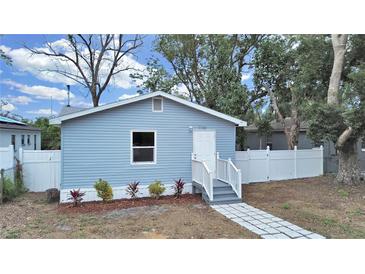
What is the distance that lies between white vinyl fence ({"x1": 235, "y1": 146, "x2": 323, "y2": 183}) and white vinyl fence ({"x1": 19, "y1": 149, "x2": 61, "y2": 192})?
642 cm

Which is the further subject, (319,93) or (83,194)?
(319,93)

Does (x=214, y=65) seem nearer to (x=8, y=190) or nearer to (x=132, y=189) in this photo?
(x=132, y=189)

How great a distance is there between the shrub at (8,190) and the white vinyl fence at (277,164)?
23.9 feet

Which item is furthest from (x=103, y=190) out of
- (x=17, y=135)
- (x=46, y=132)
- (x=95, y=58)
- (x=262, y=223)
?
(x=46, y=132)

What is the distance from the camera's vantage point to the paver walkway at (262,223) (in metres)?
4.48

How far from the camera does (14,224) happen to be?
515cm

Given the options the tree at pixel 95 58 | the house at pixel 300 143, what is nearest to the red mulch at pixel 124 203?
the house at pixel 300 143

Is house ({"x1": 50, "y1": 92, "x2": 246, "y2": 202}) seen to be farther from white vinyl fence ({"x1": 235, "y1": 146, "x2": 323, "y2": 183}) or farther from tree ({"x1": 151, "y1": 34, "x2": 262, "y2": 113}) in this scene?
tree ({"x1": 151, "y1": 34, "x2": 262, "y2": 113})

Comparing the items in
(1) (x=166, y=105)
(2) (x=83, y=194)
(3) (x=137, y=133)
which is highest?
(1) (x=166, y=105)

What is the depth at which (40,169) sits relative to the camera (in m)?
8.11
